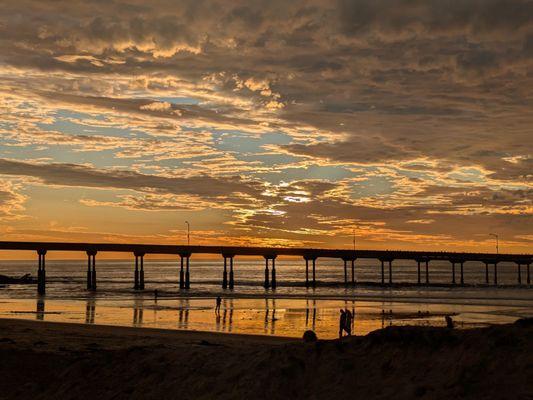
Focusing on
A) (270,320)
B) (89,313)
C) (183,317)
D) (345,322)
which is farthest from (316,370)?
(89,313)

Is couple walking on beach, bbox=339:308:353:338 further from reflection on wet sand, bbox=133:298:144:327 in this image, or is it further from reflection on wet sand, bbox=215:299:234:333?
reflection on wet sand, bbox=133:298:144:327

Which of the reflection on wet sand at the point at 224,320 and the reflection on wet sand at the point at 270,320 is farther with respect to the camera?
the reflection on wet sand at the point at 224,320

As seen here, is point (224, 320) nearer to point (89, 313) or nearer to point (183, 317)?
point (183, 317)

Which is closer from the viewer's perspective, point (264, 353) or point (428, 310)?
point (264, 353)

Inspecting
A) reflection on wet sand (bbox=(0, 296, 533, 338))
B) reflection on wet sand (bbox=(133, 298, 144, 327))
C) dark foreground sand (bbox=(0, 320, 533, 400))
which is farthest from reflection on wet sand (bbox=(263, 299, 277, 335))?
dark foreground sand (bbox=(0, 320, 533, 400))

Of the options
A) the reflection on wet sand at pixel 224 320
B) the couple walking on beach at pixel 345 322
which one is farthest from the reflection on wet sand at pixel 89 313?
the couple walking on beach at pixel 345 322

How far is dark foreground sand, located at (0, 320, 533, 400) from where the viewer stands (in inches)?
446

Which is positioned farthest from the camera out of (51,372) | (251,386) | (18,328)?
(18,328)

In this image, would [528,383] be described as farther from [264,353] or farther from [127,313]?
[127,313]

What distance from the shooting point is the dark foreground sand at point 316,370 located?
11320 millimetres

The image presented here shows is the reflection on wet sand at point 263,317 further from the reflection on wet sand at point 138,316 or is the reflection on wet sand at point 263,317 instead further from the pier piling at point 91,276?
the pier piling at point 91,276

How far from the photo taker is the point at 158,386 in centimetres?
1494

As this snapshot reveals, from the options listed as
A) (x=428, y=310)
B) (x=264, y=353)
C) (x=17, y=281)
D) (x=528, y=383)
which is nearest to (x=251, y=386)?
(x=264, y=353)

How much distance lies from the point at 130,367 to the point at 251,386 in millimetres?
4050
